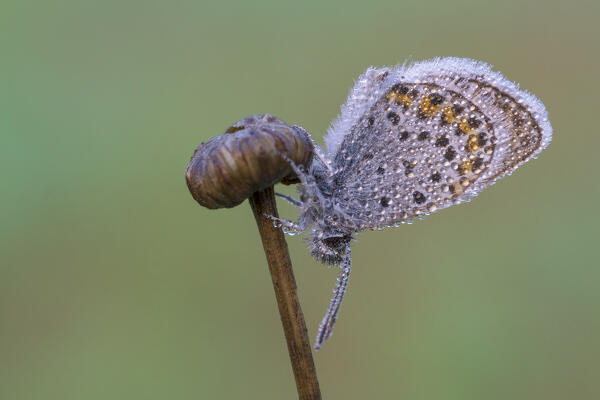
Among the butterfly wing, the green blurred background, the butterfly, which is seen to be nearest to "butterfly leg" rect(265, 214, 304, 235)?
the butterfly

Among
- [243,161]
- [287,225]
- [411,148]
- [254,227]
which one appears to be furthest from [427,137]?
[254,227]

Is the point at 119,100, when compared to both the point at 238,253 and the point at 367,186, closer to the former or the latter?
the point at 238,253

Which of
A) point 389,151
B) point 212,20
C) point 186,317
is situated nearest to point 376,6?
point 212,20

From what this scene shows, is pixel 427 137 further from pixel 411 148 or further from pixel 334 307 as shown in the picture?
pixel 334 307

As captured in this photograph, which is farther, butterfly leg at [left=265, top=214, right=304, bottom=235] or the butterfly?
the butterfly

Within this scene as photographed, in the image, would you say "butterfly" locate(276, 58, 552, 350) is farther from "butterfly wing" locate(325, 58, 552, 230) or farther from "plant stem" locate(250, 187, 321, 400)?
"plant stem" locate(250, 187, 321, 400)

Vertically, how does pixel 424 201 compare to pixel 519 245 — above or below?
below

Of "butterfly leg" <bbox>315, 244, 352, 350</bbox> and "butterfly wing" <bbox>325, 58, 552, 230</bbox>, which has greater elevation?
"butterfly wing" <bbox>325, 58, 552, 230</bbox>
